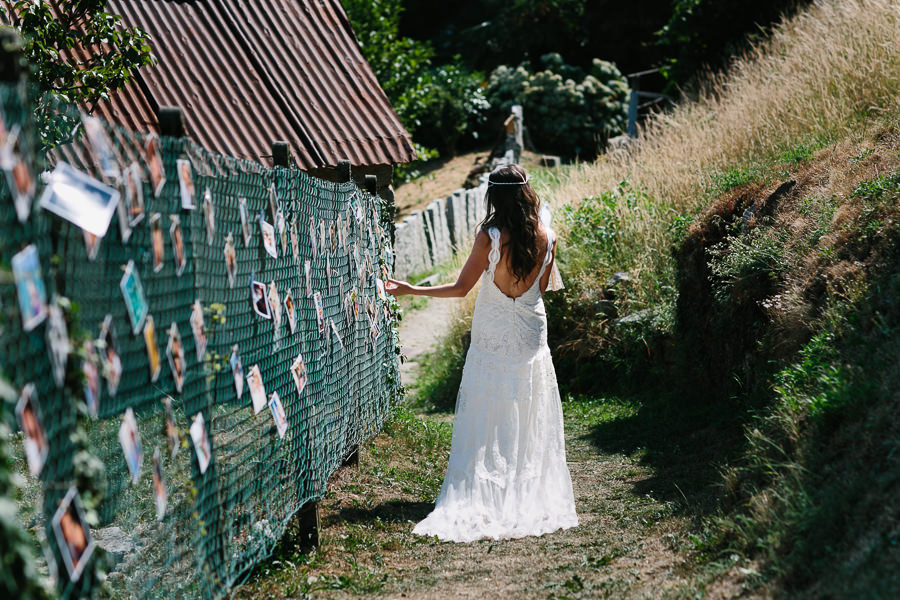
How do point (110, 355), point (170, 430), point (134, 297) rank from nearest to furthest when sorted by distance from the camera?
point (110, 355)
point (134, 297)
point (170, 430)

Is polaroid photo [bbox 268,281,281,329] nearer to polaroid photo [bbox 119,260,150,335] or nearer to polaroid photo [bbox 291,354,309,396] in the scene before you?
polaroid photo [bbox 291,354,309,396]

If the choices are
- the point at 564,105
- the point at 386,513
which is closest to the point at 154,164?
the point at 386,513

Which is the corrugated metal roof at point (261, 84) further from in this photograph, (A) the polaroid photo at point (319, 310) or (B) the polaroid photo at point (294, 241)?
(B) the polaroid photo at point (294, 241)

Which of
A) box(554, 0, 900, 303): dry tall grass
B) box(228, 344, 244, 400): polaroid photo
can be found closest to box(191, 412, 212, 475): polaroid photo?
box(228, 344, 244, 400): polaroid photo

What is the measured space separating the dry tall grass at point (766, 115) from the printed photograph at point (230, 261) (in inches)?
234

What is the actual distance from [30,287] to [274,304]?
6.43 ft

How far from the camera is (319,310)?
4750 millimetres

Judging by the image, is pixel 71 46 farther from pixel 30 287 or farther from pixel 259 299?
pixel 30 287

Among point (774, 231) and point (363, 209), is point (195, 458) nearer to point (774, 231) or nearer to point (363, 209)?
point (363, 209)

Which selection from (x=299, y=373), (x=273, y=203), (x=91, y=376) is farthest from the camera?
(x=299, y=373)

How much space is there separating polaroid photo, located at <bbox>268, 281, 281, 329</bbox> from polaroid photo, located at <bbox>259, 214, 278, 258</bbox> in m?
0.15

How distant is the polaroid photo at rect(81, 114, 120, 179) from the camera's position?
2.34 metres

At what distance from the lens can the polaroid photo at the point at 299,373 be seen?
13.8 feet

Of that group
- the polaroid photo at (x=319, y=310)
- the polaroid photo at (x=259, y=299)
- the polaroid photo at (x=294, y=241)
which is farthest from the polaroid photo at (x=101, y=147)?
the polaroid photo at (x=319, y=310)
